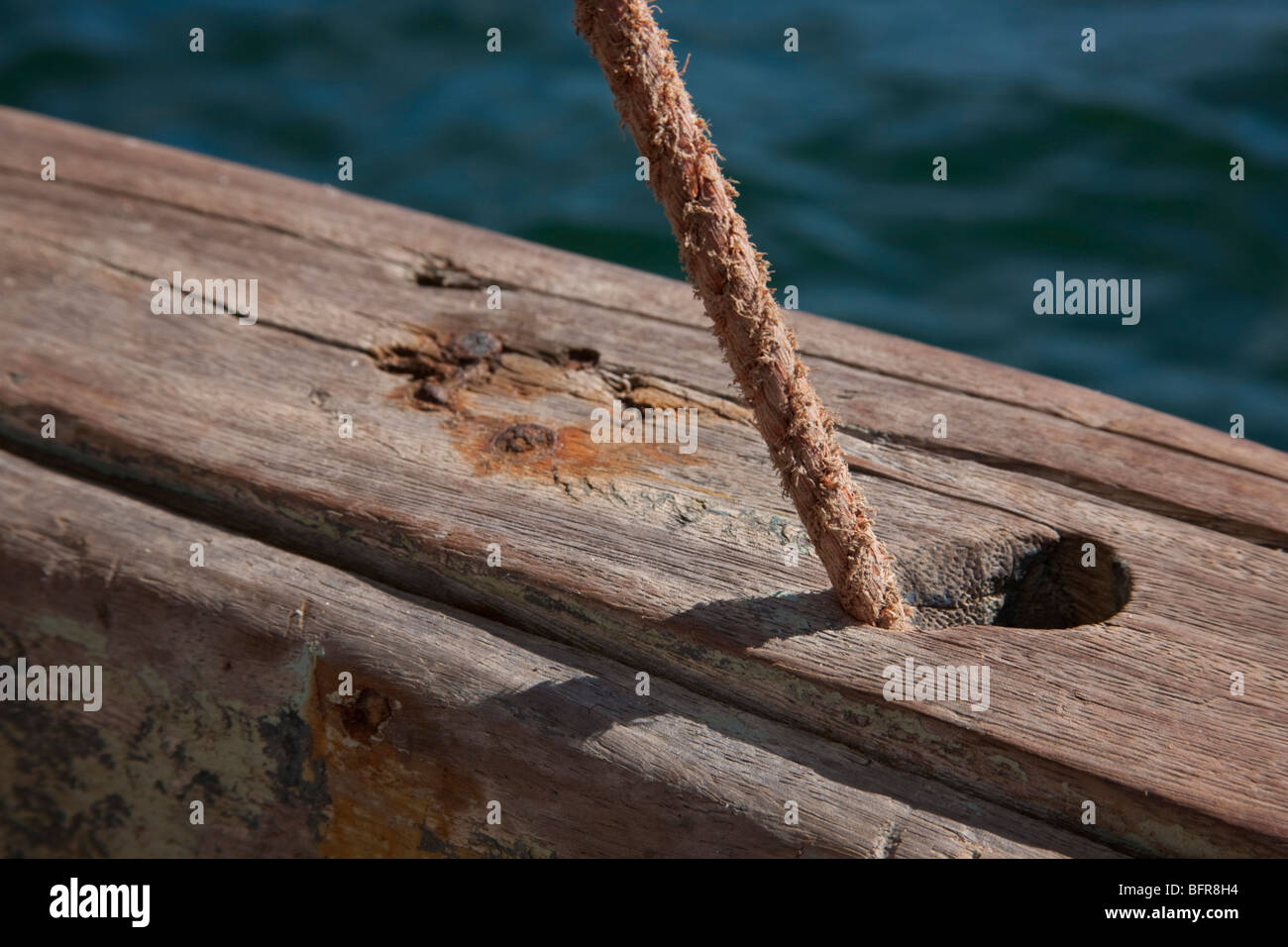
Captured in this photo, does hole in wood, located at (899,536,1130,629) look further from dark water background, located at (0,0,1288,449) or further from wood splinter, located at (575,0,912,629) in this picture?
dark water background, located at (0,0,1288,449)

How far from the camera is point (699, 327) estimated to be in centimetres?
216

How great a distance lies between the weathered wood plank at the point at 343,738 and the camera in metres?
1.41

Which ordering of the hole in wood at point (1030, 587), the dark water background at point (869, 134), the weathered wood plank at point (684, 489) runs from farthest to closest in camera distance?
1. the dark water background at point (869, 134)
2. the hole in wood at point (1030, 587)
3. the weathered wood plank at point (684, 489)

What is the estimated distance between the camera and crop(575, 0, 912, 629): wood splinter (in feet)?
4.28

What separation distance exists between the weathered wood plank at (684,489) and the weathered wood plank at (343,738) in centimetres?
7

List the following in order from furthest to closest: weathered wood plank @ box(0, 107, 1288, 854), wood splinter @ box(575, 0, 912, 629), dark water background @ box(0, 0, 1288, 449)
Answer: dark water background @ box(0, 0, 1288, 449) < weathered wood plank @ box(0, 107, 1288, 854) < wood splinter @ box(575, 0, 912, 629)

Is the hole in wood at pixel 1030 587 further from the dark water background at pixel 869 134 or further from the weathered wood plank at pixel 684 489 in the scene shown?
the dark water background at pixel 869 134

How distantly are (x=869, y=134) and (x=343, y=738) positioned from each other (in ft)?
15.4

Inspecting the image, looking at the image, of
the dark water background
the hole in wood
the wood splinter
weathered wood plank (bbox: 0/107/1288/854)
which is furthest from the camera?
the dark water background

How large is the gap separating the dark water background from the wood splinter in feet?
11.5

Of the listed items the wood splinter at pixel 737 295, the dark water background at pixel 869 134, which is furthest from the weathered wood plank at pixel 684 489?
the dark water background at pixel 869 134

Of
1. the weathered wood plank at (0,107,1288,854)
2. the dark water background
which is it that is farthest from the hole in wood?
the dark water background

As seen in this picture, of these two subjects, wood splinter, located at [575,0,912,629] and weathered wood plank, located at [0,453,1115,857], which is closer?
wood splinter, located at [575,0,912,629]
